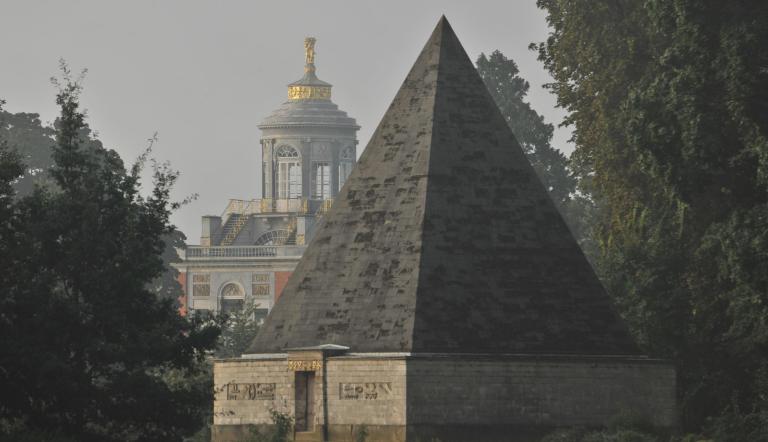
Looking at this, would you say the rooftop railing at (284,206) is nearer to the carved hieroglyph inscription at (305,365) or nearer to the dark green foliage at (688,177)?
the dark green foliage at (688,177)

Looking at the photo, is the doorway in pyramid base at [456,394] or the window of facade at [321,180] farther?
the window of facade at [321,180]

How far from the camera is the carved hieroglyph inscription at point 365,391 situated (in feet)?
185

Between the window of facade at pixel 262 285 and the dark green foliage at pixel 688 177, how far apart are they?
11127 cm

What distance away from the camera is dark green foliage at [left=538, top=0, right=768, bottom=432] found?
59000 millimetres

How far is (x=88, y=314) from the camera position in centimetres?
5266

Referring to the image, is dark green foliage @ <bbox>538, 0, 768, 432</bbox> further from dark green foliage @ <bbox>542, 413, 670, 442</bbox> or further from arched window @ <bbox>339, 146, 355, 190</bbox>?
arched window @ <bbox>339, 146, 355, 190</bbox>

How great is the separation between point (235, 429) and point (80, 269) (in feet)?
25.9

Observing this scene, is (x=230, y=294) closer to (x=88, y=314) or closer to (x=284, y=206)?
(x=284, y=206)

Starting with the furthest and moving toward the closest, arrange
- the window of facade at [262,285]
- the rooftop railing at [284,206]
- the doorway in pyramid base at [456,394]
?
the rooftop railing at [284,206]
the window of facade at [262,285]
the doorway in pyramid base at [456,394]

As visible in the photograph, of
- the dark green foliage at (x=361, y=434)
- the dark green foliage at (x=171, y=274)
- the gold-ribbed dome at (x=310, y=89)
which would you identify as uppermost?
the gold-ribbed dome at (x=310, y=89)

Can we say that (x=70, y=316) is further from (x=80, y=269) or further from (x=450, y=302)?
(x=450, y=302)

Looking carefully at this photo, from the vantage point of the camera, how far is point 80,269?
53.2 meters

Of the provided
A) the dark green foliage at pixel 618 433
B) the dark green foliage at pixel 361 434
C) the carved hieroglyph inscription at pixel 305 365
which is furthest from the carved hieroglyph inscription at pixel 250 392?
the dark green foliage at pixel 618 433

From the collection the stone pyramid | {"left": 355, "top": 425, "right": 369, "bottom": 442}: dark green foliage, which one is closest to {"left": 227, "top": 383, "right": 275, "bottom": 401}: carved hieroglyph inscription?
the stone pyramid
